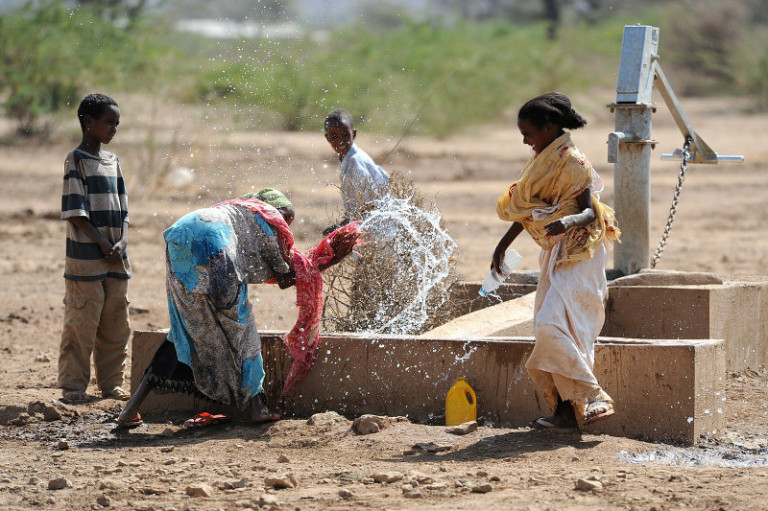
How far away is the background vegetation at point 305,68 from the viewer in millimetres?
21953

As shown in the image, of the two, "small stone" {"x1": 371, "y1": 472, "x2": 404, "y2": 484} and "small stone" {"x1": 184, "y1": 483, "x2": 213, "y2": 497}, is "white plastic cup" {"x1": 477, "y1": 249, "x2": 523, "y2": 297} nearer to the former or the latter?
"small stone" {"x1": 371, "y1": 472, "x2": 404, "y2": 484}

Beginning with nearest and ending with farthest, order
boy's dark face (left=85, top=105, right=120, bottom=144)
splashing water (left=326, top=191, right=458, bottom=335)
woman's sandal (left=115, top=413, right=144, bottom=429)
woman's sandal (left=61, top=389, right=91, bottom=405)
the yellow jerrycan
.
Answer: the yellow jerrycan
woman's sandal (left=115, top=413, right=144, bottom=429)
boy's dark face (left=85, top=105, right=120, bottom=144)
woman's sandal (left=61, top=389, right=91, bottom=405)
splashing water (left=326, top=191, right=458, bottom=335)

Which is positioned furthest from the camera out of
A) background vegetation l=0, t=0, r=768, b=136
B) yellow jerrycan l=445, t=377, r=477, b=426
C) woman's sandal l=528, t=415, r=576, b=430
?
background vegetation l=0, t=0, r=768, b=136

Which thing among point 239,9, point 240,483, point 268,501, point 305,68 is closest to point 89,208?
point 240,483

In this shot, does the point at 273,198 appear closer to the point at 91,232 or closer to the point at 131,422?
the point at 91,232

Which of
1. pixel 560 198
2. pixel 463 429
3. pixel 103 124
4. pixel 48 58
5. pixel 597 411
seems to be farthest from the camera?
pixel 48 58

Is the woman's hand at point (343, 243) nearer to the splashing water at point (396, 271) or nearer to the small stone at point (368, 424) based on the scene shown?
the splashing water at point (396, 271)

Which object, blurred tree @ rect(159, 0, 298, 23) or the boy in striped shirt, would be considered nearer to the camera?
the boy in striped shirt

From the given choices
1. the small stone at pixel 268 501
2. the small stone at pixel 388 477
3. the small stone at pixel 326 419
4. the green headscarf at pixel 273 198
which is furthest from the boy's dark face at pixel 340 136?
the small stone at pixel 268 501

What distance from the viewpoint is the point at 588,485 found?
420 centimetres

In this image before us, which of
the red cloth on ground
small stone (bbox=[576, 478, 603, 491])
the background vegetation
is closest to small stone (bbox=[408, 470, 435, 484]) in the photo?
small stone (bbox=[576, 478, 603, 491])

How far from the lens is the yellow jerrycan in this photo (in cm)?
534

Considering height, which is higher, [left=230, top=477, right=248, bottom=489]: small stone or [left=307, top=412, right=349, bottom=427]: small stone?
[left=307, top=412, right=349, bottom=427]: small stone

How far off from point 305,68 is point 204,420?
1921cm
